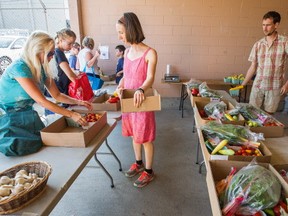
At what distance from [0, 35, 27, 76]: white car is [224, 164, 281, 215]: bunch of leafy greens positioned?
21.5ft

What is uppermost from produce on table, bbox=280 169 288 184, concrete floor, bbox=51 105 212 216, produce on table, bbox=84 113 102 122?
produce on table, bbox=84 113 102 122

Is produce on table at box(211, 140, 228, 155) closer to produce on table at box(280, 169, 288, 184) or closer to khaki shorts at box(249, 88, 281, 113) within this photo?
produce on table at box(280, 169, 288, 184)

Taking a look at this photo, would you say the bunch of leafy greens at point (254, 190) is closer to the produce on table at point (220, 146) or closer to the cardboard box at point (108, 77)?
the produce on table at point (220, 146)

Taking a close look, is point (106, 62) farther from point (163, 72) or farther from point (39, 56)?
point (39, 56)

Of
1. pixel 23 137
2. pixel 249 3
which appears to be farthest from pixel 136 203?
pixel 249 3

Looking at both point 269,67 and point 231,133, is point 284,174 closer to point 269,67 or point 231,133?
point 231,133

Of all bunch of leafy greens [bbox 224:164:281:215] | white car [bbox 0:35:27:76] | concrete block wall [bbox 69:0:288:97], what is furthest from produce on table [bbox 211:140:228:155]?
white car [bbox 0:35:27:76]

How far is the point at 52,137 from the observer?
1428 mm

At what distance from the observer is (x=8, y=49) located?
6191 mm

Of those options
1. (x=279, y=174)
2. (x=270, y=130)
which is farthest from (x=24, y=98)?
(x=270, y=130)

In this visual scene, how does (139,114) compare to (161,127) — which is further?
(161,127)

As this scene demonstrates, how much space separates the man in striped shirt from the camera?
98.7 inches

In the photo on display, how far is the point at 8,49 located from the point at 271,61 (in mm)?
6354

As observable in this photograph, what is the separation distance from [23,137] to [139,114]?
0.90 meters
